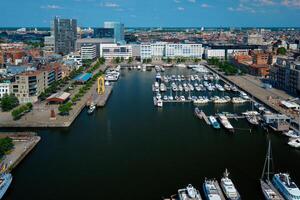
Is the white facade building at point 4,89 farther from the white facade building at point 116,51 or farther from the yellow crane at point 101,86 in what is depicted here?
the white facade building at point 116,51

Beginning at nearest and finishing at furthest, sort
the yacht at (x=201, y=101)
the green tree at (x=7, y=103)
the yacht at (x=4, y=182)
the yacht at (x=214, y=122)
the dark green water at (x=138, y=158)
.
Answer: the yacht at (x=4, y=182) < the dark green water at (x=138, y=158) < the yacht at (x=214, y=122) < the green tree at (x=7, y=103) < the yacht at (x=201, y=101)

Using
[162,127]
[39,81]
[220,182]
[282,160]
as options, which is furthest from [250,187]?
[39,81]

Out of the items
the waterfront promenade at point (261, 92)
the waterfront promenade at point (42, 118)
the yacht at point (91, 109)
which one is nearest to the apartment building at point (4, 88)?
the waterfront promenade at point (42, 118)

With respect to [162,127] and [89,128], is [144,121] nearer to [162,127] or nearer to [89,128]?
[162,127]

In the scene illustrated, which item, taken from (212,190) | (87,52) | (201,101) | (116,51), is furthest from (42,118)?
(116,51)

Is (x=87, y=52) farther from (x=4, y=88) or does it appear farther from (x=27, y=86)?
(x=27, y=86)

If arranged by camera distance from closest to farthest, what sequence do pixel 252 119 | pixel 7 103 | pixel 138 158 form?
pixel 138 158 → pixel 252 119 → pixel 7 103

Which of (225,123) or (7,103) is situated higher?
(7,103)
